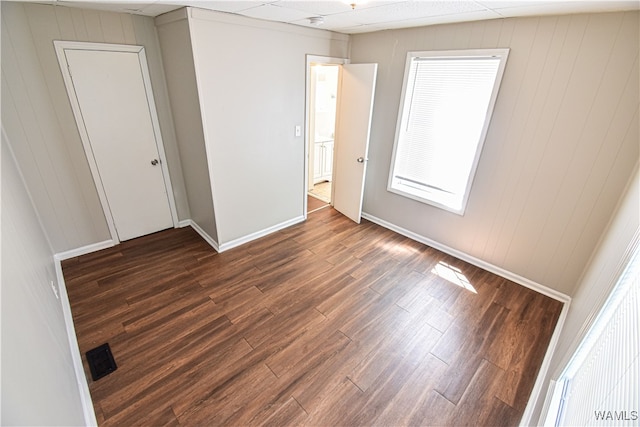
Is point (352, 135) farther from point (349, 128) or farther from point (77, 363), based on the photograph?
point (77, 363)

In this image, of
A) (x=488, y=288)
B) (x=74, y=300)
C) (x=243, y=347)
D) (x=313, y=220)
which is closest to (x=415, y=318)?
(x=488, y=288)

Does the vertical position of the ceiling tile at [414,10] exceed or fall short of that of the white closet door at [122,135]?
it exceeds it

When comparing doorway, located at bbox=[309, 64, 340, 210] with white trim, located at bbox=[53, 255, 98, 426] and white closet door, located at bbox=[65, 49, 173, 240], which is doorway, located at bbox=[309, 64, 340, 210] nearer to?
white closet door, located at bbox=[65, 49, 173, 240]

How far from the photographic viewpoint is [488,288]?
3.01m

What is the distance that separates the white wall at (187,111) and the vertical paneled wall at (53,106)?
0.77 ft

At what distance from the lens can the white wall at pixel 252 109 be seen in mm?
2770

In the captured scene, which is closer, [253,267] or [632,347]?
[632,347]

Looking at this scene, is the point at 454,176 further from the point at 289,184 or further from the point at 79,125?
the point at 79,125

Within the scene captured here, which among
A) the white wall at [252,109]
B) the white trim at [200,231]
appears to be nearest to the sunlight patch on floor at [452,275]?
the white wall at [252,109]

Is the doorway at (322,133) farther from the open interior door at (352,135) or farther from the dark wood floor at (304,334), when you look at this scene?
the dark wood floor at (304,334)

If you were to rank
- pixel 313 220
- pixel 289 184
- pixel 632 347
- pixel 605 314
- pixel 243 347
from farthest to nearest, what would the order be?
1. pixel 313 220
2. pixel 289 184
3. pixel 243 347
4. pixel 605 314
5. pixel 632 347

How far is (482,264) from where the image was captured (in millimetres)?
3328

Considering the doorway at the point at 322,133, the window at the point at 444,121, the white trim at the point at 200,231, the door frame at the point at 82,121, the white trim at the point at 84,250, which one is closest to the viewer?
the door frame at the point at 82,121

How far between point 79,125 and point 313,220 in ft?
9.60
